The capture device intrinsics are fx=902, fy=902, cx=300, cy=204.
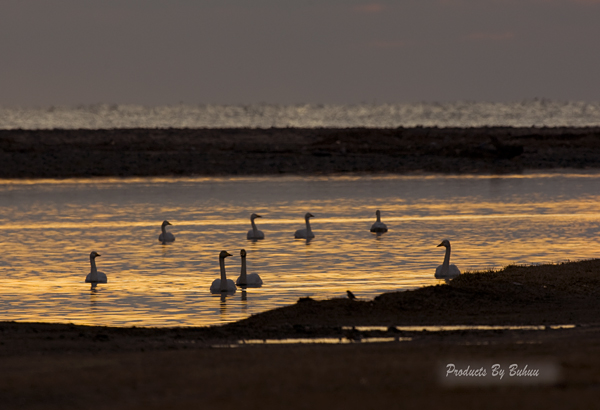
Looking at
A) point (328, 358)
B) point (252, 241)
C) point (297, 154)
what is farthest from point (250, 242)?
point (297, 154)

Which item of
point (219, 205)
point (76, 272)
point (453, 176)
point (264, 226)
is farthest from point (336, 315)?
point (453, 176)

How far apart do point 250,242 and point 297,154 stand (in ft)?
106

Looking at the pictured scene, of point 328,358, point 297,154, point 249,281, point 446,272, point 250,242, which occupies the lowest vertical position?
point 328,358

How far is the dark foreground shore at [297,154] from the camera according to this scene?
4975 centimetres

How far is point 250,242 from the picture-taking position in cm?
2414

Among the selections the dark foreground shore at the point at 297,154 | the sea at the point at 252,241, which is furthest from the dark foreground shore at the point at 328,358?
the dark foreground shore at the point at 297,154

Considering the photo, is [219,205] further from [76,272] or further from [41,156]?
[41,156]

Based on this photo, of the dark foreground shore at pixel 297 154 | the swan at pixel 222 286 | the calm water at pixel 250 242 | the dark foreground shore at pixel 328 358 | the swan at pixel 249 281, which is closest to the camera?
the dark foreground shore at pixel 328 358

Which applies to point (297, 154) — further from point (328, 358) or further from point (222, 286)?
point (328, 358)

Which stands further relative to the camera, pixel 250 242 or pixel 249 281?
pixel 250 242

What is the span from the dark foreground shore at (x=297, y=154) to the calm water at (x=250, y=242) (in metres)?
4.89

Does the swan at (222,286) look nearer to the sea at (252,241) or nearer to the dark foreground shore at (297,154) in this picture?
the sea at (252,241)

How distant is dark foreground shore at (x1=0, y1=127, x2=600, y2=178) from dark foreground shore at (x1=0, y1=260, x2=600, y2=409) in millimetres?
35727

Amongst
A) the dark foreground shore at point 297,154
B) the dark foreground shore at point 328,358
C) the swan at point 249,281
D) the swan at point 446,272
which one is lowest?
the dark foreground shore at point 328,358
